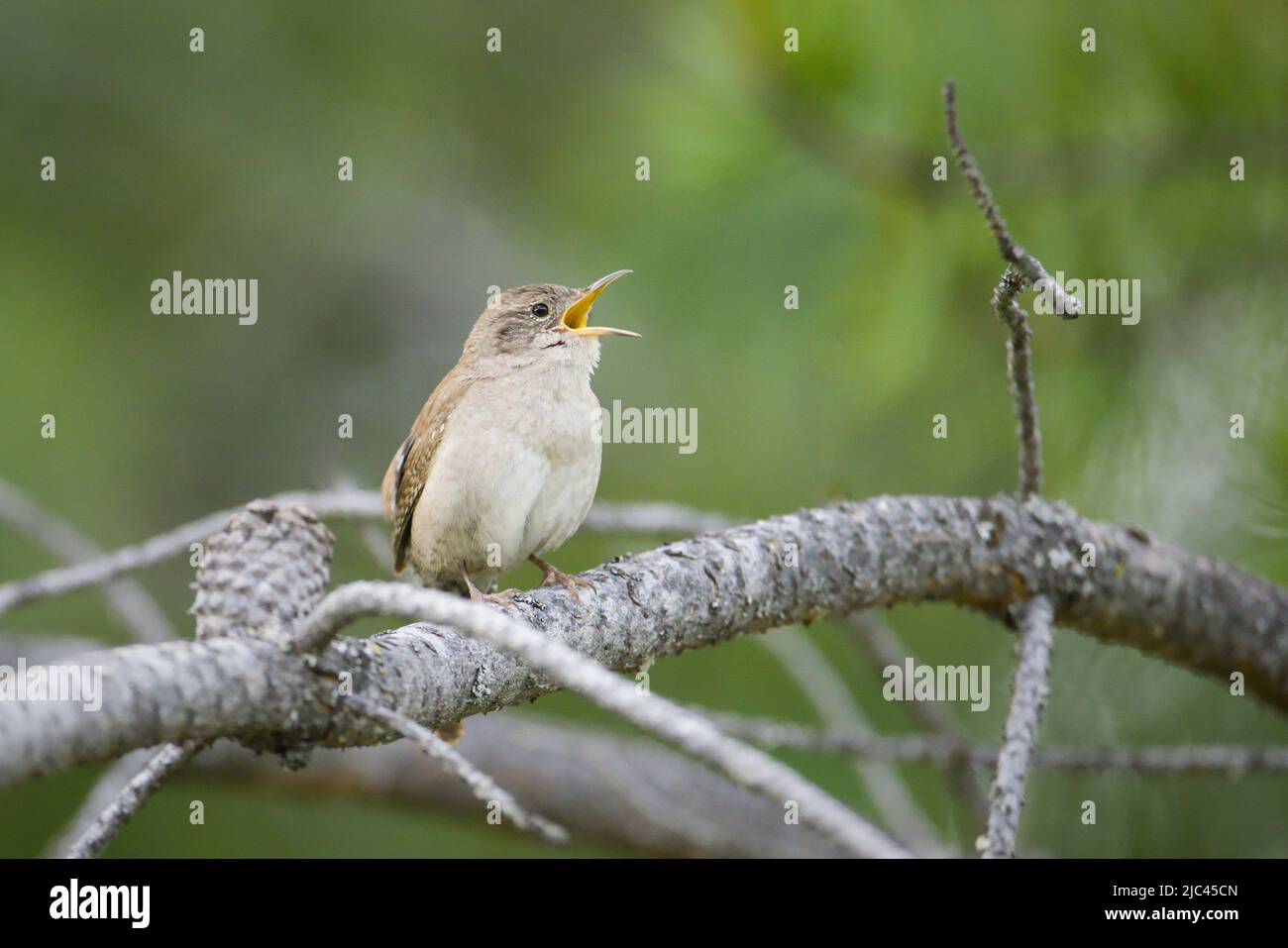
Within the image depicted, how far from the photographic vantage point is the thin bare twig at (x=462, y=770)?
142 cm

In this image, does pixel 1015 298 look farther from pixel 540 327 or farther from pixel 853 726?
pixel 853 726

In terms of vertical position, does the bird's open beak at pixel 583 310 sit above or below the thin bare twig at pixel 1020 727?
above

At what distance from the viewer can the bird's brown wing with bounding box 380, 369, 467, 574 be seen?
142 inches

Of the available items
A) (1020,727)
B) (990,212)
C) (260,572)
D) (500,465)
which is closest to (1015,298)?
(990,212)

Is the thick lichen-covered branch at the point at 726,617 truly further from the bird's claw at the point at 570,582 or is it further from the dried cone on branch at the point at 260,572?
the dried cone on branch at the point at 260,572

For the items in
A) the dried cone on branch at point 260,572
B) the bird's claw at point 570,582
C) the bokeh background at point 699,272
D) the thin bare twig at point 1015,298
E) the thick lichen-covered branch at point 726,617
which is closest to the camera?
the thick lichen-covered branch at point 726,617

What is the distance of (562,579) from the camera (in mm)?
2822

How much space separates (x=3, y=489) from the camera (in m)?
3.55

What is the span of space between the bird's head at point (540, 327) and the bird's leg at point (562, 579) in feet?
2.18

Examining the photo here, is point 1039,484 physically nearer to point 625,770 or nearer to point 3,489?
point 625,770

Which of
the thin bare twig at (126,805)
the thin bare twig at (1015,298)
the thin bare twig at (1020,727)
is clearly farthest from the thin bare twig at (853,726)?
the thin bare twig at (126,805)

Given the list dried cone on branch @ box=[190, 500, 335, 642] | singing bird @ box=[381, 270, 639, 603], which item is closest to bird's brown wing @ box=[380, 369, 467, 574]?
singing bird @ box=[381, 270, 639, 603]

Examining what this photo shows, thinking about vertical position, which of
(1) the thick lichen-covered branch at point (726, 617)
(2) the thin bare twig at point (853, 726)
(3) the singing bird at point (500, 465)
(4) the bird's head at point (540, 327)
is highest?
(4) the bird's head at point (540, 327)

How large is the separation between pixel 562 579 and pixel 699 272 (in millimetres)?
1915
